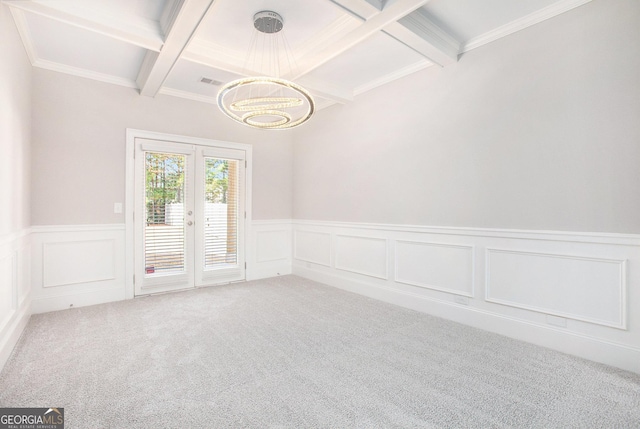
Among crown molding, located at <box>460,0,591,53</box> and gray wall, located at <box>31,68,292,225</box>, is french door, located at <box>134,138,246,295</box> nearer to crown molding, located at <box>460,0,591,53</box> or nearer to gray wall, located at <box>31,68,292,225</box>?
gray wall, located at <box>31,68,292,225</box>

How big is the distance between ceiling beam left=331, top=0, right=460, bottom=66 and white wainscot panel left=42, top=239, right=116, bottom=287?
13.2 ft

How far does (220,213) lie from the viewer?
5129 mm

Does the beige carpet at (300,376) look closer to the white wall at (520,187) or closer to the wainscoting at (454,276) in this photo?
the wainscoting at (454,276)

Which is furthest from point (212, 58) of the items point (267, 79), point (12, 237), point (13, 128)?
point (12, 237)

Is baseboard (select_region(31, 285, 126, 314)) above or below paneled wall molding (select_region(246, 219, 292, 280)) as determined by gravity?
below

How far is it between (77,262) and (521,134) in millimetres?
5232

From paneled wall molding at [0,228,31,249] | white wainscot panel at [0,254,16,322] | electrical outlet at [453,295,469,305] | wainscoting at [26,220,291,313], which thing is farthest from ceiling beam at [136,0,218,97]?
electrical outlet at [453,295,469,305]

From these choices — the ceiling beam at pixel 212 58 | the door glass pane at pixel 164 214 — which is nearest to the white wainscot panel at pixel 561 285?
the ceiling beam at pixel 212 58

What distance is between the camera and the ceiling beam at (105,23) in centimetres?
254

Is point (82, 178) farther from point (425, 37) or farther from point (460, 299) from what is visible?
point (460, 299)

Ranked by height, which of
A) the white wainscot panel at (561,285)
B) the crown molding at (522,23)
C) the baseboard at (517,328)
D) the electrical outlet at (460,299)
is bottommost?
the baseboard at (517,328)

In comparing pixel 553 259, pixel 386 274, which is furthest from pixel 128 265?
pixel 553 259

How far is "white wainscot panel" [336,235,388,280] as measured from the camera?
4367mm

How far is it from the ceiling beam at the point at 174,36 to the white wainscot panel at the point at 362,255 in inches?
125
